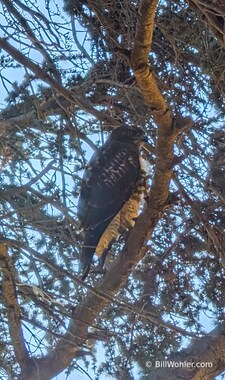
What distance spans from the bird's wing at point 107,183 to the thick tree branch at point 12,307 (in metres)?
1.02

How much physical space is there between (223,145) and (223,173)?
7.5 inches

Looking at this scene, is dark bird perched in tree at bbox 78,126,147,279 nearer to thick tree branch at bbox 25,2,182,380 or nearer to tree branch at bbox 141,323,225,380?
thick tree branch at bbox 25,2,182,380

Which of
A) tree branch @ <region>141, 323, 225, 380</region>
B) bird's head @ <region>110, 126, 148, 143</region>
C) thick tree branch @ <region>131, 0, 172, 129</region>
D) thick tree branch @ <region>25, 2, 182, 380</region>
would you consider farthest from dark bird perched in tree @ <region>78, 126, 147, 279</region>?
thick tree branch @ <region>131, 0, 172, 129</region>

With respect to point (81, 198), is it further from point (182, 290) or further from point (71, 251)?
point (182, 290)

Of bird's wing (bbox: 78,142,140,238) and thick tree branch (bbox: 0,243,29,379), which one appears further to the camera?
bird's wing (bbox: 78,142,140,238)

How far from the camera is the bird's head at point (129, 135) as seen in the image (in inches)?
217

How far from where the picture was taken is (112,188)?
5.59m

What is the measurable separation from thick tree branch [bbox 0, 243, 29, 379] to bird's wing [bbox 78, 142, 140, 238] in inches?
40.2

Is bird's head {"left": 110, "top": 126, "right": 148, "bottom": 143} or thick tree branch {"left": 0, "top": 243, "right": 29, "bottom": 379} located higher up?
bird's head {"left": 110, "top": 126, "right": 148, "bottom": 143}

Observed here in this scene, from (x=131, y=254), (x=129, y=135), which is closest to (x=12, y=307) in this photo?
(x=131, y=254)

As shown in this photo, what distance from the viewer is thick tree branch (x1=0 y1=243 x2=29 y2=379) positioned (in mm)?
4078

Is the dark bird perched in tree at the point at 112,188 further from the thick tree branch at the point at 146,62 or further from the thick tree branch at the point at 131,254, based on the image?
the thick tree branch at the point at 146,62

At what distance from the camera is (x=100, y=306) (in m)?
4.50

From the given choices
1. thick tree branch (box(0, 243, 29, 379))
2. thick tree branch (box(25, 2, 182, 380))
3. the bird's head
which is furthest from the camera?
the bird's head
